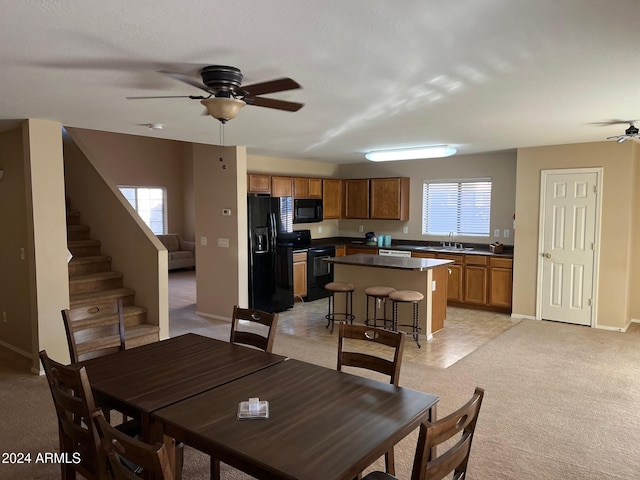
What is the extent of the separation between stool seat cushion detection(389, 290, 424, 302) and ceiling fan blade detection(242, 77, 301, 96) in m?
3.21

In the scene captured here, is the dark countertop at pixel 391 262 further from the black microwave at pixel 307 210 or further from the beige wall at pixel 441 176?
the beige wall at pixel 441 176

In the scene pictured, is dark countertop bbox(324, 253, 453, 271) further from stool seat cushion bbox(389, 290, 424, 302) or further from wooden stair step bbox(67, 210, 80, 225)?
wooden stair step bbox(67, 210, 80, 225)

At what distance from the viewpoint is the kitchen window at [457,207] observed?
764 centimetres

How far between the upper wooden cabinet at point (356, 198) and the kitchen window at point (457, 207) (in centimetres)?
104

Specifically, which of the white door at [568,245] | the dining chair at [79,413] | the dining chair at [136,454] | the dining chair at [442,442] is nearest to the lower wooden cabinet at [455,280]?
the white door at [568,245]

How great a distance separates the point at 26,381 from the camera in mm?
4211

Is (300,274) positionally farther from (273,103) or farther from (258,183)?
(273,103)

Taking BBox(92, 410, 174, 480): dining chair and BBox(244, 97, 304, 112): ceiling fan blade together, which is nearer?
BBox(92, 410, 174, 480): dining chair

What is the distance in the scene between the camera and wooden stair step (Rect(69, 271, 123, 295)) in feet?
17.6

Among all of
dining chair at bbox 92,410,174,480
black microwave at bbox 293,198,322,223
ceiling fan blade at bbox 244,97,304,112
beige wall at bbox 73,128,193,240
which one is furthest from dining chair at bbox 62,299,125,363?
beige wall at bbox 73,128,193,240

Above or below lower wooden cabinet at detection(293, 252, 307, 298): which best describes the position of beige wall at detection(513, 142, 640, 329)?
above

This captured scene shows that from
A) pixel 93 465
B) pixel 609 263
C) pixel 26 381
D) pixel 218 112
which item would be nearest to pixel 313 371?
pixel 93 465

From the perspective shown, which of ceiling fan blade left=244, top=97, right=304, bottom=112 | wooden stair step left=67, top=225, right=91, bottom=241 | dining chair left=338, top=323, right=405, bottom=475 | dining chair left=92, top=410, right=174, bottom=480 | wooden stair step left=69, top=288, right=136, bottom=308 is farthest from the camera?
wooden stair step left=67, top=225, right=91, bottom=241

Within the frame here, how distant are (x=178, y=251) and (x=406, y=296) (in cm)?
758
